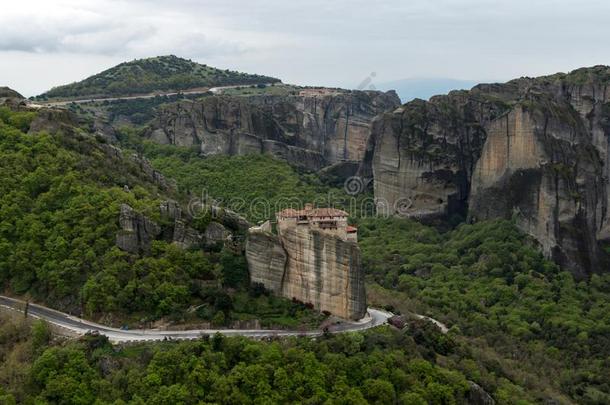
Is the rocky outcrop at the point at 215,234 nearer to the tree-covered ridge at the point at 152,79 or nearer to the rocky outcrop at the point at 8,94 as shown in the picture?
the rocky outcrop at the point at 8,94

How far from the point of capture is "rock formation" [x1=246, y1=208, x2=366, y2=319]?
2061 inches

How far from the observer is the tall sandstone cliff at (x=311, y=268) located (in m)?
52.3

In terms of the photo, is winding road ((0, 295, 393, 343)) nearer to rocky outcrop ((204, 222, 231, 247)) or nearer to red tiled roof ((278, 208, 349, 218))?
rocky outcrop ((204, 222, 231, 247))

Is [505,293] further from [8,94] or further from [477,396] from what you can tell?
[8,94]

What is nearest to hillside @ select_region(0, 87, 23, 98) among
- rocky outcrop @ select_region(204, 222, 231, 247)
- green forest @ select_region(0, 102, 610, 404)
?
green forest @ select_region(0, 102, 610, 404)

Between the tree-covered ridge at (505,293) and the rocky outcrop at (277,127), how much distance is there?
2063 cm

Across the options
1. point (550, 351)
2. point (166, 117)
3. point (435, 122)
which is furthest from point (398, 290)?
point (166, 117)

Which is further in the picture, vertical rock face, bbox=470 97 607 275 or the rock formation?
vertical rock face, bbox=470 97 607 275

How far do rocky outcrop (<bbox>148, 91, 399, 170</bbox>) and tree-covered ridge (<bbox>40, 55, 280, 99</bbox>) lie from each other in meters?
39.9

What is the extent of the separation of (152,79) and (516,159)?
312 feet

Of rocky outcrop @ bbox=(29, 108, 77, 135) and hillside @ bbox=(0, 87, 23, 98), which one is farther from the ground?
hillside @ bbox=(0, 87, 23, 98)

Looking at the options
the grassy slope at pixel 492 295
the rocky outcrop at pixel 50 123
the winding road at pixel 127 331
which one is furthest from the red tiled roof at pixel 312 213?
the rocky outcrop at pixel 50 123

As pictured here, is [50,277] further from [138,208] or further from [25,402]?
[25,402]

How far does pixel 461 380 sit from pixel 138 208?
2314 centimetres
